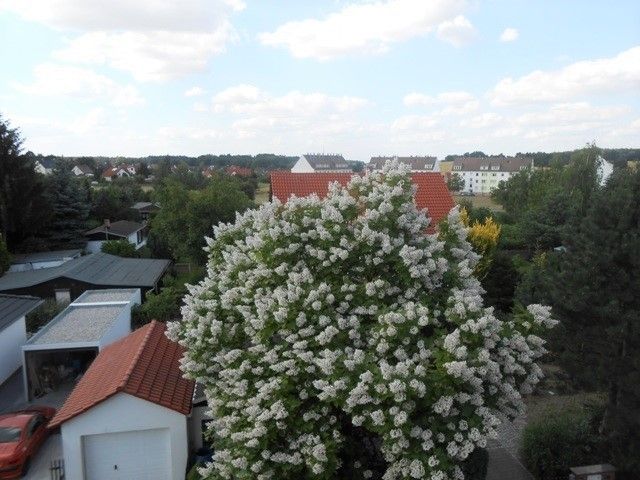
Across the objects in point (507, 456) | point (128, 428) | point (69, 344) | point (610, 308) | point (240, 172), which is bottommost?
point (507, 456)

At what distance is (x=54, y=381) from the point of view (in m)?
15.1

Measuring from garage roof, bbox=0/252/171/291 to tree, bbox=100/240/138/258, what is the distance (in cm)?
383

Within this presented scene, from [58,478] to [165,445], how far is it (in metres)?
2.29

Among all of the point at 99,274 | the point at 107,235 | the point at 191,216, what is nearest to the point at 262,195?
the point at 107,235

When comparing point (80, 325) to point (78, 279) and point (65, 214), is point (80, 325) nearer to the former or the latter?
point (78, 279)

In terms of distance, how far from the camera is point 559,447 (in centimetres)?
1095

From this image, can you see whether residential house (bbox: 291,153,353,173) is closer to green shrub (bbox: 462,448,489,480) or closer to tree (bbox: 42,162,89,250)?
tree (bbox: 42,162,89,250)

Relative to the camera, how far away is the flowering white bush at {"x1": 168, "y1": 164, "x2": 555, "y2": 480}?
6.45 metres

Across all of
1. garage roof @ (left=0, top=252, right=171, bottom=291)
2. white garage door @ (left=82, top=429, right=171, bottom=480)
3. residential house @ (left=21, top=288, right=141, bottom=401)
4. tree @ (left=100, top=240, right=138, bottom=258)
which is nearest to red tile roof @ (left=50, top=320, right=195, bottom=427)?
white garage door @ (left=82, top=429, right=171, bottom=480)

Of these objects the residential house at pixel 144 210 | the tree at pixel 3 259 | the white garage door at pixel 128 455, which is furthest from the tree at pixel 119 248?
the white garage door at pixel 128 455

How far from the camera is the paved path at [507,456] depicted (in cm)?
1103

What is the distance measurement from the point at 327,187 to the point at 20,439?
1307cm

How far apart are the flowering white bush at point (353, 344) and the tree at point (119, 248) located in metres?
22.9

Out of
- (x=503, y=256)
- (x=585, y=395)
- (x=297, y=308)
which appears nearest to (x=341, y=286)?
(x=297, y=308)
